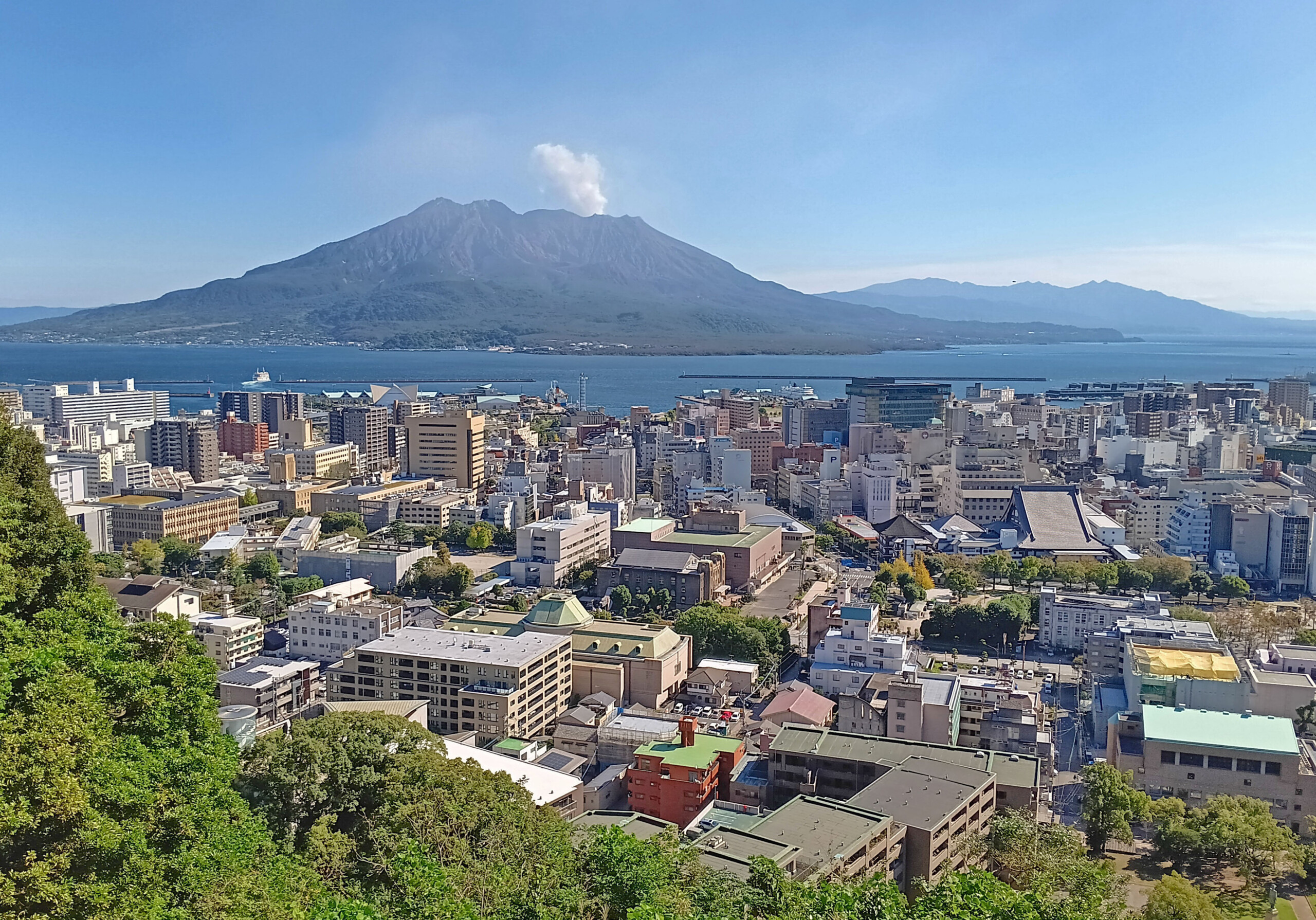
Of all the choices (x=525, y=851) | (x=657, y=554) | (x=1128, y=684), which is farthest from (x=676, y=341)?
(x=525, y=851)

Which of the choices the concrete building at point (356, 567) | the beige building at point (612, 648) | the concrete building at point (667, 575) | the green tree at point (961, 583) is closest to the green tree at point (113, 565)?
the concrete building at point (356, 567)

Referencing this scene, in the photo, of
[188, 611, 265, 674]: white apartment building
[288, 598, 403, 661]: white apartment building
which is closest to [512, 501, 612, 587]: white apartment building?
[288, 598, 403, 661]: white apartment building

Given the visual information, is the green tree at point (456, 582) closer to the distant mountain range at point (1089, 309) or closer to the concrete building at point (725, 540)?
the concrete building at point (725, 540)

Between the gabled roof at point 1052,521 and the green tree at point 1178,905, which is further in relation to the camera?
the gabled roof at point 1052,521

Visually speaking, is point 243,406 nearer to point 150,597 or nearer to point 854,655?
point 150,597

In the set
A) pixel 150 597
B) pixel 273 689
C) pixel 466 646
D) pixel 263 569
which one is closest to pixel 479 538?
pixel 263 569

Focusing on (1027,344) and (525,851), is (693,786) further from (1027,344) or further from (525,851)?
(1027,344)

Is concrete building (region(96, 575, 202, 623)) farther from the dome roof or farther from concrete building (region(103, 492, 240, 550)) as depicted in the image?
concrete building (region(103, 492, 240, 550))
